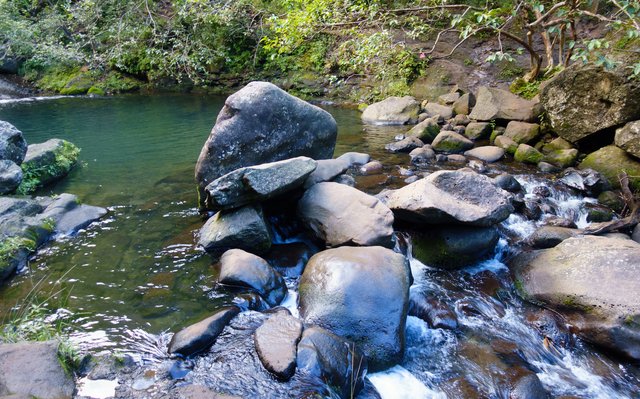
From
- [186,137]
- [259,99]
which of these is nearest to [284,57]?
[186,137]

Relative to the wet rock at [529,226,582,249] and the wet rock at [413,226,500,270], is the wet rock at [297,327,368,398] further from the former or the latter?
the wet rock at [529,226,582,249]

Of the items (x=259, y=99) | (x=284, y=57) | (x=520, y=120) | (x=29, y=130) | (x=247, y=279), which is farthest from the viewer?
(x=284, y=57)

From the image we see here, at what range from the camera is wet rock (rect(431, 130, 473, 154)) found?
30.7ft

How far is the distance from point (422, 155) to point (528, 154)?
209 cm

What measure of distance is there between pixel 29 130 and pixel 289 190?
11.0 meters

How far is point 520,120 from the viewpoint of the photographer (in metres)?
9.62

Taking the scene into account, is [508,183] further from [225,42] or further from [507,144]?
[225,42]

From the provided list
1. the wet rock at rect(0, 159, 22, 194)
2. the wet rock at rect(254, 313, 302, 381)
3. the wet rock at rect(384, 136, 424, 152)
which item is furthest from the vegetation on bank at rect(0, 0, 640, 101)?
the wet rock at rect(254, 313, 302, 381)

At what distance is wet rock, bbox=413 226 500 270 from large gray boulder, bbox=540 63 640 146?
4110 mm

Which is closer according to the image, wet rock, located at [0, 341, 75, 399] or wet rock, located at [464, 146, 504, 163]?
wet rock, located at [0, 341, 75, 399]

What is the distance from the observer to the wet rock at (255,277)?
4316mm

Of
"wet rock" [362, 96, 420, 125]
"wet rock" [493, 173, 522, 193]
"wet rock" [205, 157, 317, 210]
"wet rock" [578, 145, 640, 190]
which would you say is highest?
"wet rock" [205, 157, 317, 210]

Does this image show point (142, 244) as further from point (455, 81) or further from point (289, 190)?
point (455, 81)

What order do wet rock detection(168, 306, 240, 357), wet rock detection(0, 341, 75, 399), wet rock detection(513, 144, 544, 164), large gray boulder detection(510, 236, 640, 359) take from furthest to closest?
1. wet rock detection(513, 144, 544, 164)
2. large gray boulder detection(510, 236, 640, 359)
3. wet rock detection(168, 306, 240, 357)
4. wet rock detection(0, 341, 75, 399)
